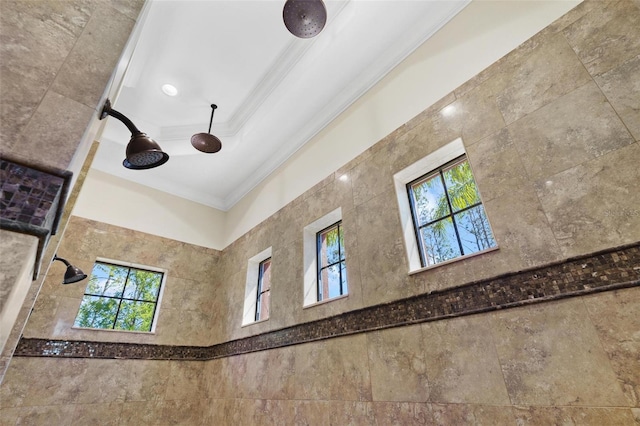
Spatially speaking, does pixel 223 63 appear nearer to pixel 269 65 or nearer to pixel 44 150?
pixel 269 65

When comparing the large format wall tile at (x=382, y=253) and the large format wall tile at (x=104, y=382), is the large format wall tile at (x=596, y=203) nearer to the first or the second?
the large format wall tile at (x=382, y=253)

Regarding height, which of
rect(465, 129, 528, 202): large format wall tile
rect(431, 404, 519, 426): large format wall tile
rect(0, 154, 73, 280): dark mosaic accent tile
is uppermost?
rect(465, 129, 528, 202): large format wall tile

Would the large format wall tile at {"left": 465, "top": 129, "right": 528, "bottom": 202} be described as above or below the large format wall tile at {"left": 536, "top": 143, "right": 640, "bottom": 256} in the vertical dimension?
above

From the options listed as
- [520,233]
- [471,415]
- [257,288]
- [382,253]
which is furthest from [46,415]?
[520,233]

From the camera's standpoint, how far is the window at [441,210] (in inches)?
81.6

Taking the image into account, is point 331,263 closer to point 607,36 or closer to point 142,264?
point 607,36

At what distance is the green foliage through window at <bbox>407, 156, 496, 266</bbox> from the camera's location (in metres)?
2.05

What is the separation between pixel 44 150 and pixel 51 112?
117 millimetres

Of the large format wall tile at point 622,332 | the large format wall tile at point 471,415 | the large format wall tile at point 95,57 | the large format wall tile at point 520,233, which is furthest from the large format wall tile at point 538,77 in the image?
the large format wall tile at point 95,57

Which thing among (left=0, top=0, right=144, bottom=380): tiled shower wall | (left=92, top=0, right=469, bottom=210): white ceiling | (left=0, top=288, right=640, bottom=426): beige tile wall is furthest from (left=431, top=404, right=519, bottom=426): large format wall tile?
(left=92, top=0, right=469, bottom=210): white ceiling

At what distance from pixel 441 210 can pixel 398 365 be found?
3.62 feet

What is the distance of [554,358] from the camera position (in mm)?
1473

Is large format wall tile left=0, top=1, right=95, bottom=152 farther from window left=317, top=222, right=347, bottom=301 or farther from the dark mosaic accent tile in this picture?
window left=317, top=222, right=347, bottom=301

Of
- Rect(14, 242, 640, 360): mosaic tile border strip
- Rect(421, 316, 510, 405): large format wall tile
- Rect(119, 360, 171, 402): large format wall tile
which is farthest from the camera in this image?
Rect(119, 360, 171, 402): large format wall tile
